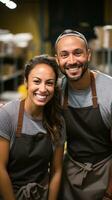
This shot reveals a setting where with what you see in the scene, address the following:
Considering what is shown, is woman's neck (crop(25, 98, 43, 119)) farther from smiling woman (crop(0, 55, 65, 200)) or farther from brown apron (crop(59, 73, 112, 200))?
brown apron (crop(59, 73, 112, 200))

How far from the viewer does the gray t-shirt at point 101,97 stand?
1711 mm

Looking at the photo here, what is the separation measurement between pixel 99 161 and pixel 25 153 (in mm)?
408

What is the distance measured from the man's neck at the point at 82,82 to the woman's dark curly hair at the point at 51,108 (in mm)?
85

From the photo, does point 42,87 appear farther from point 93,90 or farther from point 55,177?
point 55,177

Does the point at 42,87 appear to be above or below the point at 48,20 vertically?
below

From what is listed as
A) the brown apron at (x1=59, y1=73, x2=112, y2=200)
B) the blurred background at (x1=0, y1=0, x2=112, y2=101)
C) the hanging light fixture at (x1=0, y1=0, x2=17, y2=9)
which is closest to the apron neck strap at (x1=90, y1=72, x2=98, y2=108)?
the brown apron at (x1=59, y1=73, x2=112, y2=200)

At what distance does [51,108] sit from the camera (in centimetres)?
171

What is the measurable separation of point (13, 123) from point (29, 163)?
201mm

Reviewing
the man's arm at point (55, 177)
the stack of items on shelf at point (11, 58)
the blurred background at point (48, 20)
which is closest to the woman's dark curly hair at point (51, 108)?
the man's arm at point (55, 177)

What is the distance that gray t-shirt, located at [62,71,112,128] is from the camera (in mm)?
1711

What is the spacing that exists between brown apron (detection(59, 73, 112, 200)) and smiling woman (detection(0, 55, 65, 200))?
0.09 meters

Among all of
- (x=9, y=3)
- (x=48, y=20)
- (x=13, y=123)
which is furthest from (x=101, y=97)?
(x=48, y=20)

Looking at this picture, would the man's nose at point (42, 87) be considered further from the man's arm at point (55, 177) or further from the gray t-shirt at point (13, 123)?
the man's arm at point (55, 177)

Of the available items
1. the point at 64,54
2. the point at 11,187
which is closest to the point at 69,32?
the point at 64,54
